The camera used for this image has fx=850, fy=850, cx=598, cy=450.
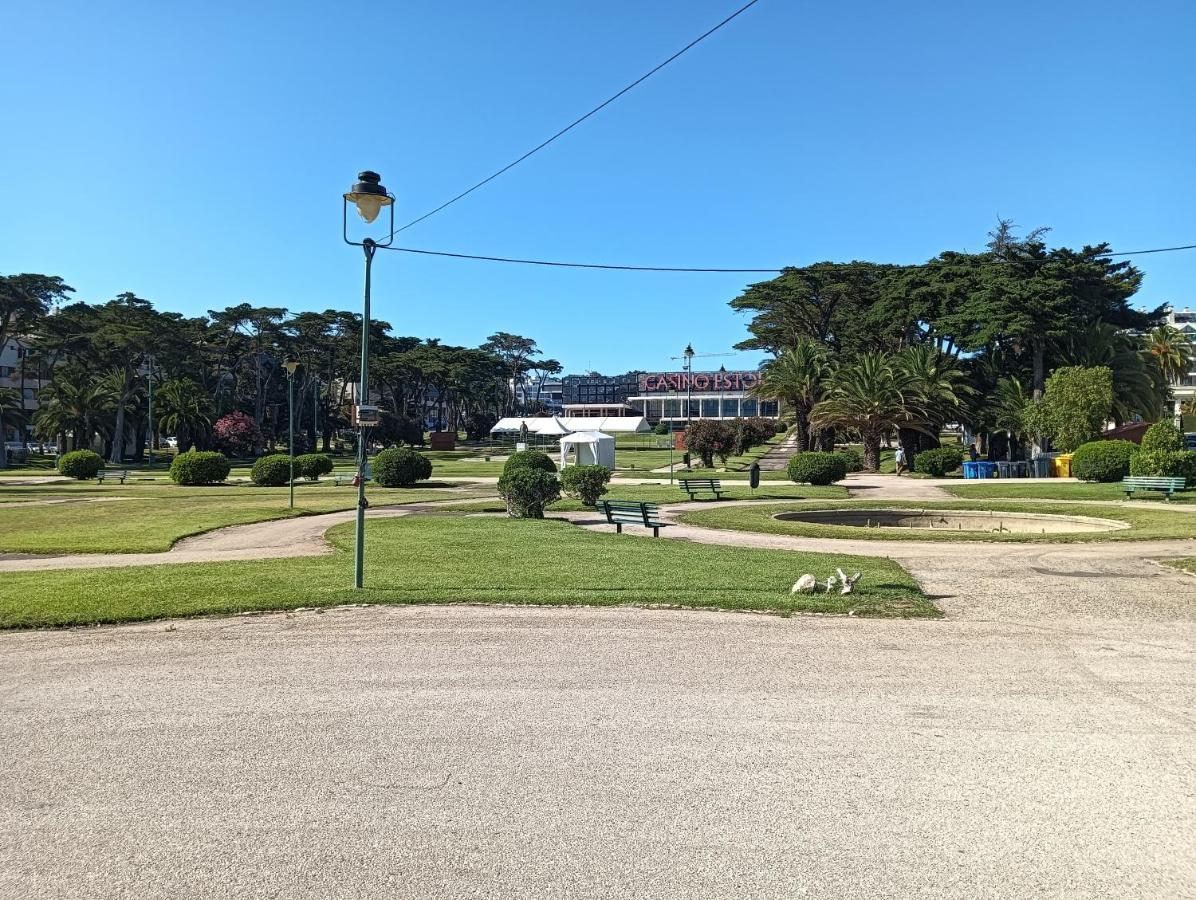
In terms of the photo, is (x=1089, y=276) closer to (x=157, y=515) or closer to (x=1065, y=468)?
(x=1065, y=468)

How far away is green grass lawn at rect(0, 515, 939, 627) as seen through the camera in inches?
412

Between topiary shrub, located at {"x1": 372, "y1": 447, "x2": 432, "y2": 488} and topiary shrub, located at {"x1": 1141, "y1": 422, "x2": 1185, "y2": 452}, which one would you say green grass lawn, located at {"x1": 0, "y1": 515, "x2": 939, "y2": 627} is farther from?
Result: topiary shrub, located at {"x1": 372, "y1": 447, "x2": 432, "y2": 488}

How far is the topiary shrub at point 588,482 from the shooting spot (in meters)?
25.6

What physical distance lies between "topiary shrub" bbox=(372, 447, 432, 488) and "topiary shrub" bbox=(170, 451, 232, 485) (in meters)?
9.15

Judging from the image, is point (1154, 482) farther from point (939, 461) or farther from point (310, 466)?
point (310, 466)

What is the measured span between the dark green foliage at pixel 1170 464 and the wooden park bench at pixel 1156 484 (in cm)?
52

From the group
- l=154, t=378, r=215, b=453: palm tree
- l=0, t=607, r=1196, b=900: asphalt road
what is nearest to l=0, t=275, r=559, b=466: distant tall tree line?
l=154, t=378, r=215, b=453: palm tree

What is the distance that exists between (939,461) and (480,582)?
3793 cm

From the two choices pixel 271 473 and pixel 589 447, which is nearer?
pixel 271 473

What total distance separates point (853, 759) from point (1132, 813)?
59.2 inches

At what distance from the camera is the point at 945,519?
24391 millimetres

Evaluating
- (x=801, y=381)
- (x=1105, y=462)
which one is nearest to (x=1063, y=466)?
(x=1105, y=462)

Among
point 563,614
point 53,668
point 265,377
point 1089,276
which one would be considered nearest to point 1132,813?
point 563,614

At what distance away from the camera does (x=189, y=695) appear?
683 centimetres
